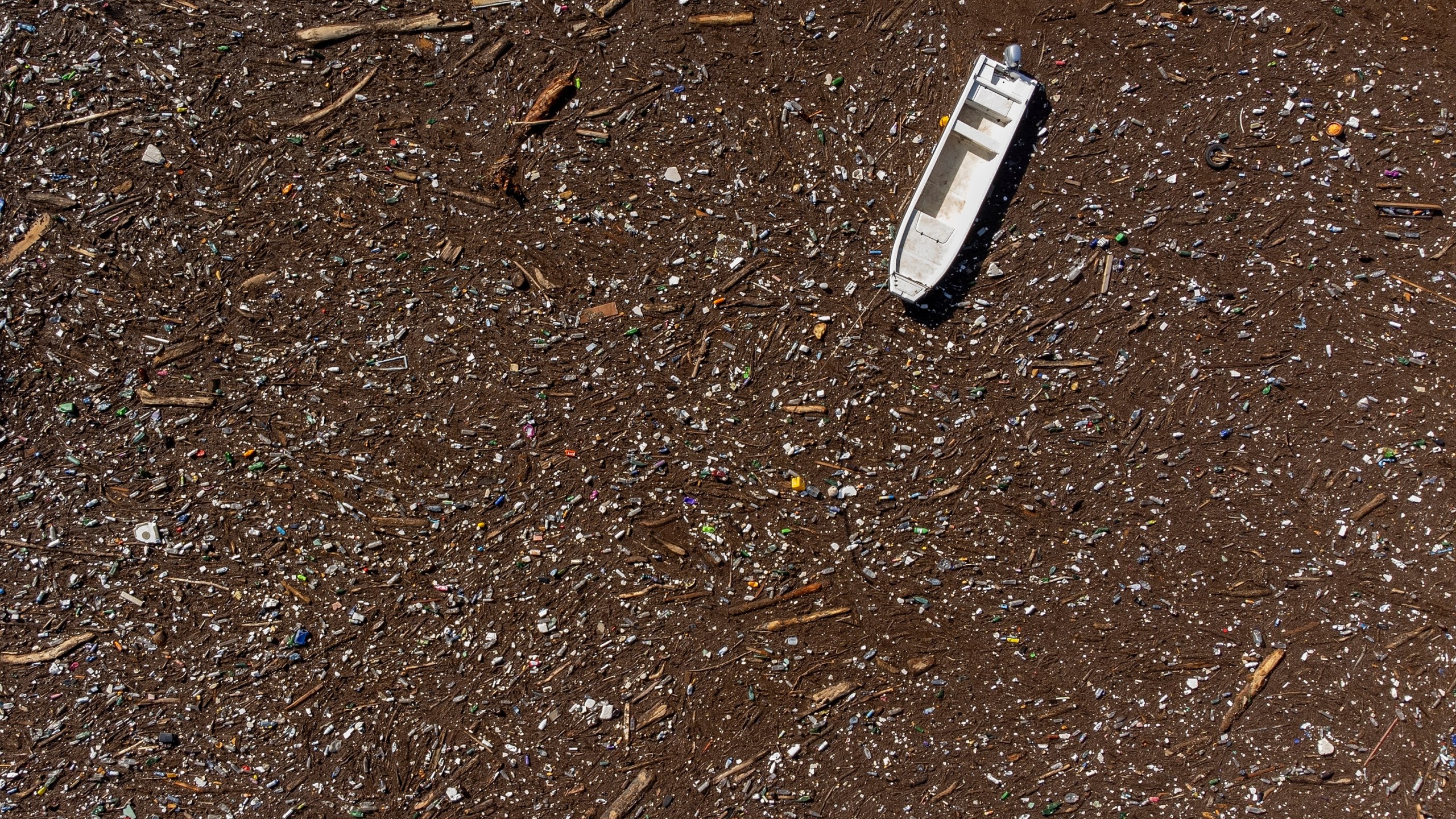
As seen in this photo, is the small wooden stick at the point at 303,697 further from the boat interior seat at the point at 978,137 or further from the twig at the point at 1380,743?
the twig at the point at 1380,743

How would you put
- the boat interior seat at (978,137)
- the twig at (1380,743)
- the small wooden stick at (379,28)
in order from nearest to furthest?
the twig at (1380,743) < the boat interior seat at (978,137) < the small wooden stick at (379,28)

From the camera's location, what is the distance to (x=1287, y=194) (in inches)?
156

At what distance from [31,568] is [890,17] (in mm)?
5879

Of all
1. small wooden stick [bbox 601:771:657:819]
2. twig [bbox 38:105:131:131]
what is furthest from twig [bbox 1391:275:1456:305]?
twig [bbox 38:105:131:131]

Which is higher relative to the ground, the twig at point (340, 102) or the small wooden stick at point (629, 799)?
the twig at point (340, 102)

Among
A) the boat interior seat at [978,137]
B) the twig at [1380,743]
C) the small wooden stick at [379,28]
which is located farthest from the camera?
the small wooden stick at [379,28]

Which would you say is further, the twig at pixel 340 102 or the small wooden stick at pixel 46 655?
the twig at pixel 340 102

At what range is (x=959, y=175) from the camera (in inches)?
158

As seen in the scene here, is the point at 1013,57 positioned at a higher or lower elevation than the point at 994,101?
higher

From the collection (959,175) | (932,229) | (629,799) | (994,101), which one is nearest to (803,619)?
(629,799)

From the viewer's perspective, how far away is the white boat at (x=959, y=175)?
3908 millimetres

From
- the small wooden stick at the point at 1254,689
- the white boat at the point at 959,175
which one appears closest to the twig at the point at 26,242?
the white boat at the point at 959,175

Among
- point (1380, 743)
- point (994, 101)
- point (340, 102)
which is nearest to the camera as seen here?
point (1380, 743)

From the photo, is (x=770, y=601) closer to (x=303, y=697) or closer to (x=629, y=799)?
(x=629, y=799)
